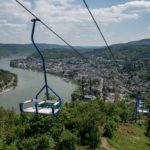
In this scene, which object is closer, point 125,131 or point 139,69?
point 125,131

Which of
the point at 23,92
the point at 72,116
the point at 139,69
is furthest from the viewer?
the point at 139,69

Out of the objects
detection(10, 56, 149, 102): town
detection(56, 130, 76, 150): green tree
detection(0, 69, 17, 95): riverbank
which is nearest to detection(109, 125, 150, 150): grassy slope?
detection(56, 130, 76, 150): green tree

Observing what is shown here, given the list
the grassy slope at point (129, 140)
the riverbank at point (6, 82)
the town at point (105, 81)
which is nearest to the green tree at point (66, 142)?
the grassy slope at point (129, 140)

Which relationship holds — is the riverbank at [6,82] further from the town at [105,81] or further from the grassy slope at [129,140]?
the grassy slope at [129,140]

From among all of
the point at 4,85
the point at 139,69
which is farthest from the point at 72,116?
the point at 139,69

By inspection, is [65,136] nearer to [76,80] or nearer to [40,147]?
[40,147]

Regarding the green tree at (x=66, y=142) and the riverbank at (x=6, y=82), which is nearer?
the green tree at (x=66, y=142)

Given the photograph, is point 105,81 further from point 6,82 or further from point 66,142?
point 66,142

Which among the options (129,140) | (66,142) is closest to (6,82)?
(129,140)
